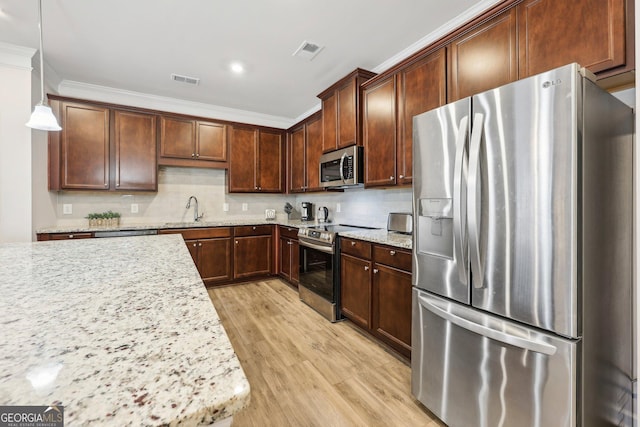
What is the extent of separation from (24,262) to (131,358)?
4.10 feet

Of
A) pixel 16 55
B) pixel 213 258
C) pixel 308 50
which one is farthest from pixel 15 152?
pixel 308 50

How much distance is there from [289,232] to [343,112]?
168 cm

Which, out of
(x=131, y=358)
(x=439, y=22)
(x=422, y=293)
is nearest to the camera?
(x=131, y=358)

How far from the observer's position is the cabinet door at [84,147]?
3221mm

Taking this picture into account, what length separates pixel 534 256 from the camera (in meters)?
1.15

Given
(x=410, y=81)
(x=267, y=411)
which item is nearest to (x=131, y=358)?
(x=267, y=411)

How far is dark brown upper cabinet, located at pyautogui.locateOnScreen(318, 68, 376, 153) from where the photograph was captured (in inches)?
114

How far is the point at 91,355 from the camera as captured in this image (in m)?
0.51

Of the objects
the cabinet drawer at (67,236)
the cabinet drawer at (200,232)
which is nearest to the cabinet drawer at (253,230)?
the cabinet drawer at (200,232)

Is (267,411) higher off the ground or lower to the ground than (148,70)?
lower

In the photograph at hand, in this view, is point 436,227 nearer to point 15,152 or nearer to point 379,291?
point 379,291

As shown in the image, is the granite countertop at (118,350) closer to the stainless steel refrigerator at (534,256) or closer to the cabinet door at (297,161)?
the stainless steel refrigerator at (534,256)

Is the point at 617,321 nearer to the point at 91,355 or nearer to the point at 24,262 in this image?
the point at 91,355

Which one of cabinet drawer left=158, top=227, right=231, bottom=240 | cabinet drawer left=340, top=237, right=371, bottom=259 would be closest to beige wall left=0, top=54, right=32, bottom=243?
cabinet drawer left=158, top=227, right=231, bottom=240
